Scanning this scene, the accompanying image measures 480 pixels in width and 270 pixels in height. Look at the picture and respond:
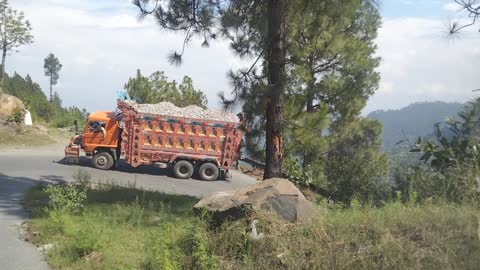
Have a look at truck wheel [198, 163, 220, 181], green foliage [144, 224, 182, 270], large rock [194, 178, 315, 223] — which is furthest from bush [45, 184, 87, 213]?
truck wheel [198, 163, 220, 181]

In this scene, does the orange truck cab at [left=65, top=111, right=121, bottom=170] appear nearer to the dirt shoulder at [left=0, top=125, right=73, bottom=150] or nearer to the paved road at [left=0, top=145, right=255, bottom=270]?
the paved road at [left=0, top=145, right=255, bottom=270]

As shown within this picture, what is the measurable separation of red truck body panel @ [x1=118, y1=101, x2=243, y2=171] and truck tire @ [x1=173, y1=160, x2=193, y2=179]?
214 mm

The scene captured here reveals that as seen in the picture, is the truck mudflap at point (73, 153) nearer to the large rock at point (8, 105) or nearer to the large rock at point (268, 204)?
the large rock at point (8, 105)

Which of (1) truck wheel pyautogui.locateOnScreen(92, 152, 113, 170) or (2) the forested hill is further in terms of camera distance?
(1) truck wheel pyautogui.locateOnScreen(92, 152, 113, 170)

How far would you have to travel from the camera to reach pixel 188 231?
20.0 ft

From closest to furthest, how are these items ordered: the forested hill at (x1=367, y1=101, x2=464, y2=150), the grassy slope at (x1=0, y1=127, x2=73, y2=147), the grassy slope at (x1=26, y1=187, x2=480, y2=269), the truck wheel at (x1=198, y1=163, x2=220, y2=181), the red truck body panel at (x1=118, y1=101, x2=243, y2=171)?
the grassy slope at (x1=26, y1=187, x2=480, y2=269)
the forested hill at (x1=367, y1=101, x2=464, y2=150)
the red truck body panel at (x1=118, y1=101, x2=243, y2=171)
the truck wheel at (x1=198, y1=163, x2=220, y2=181)
the grassy slope at (x1=0, y1=127, x2=73, y2=147)

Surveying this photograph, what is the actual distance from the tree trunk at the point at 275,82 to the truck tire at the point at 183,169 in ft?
28.0

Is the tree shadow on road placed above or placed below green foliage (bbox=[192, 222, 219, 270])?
below

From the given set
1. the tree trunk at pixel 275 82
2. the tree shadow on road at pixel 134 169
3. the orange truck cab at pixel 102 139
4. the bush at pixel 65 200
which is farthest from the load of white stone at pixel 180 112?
the bush at pixel 65 200

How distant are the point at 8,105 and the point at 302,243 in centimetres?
2638

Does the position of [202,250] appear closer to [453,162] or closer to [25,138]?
[453,162]

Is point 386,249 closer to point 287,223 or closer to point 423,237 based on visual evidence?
point 423,237

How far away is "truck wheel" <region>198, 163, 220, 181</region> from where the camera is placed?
19.2 meters

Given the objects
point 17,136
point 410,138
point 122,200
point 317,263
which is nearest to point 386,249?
point 317,263
